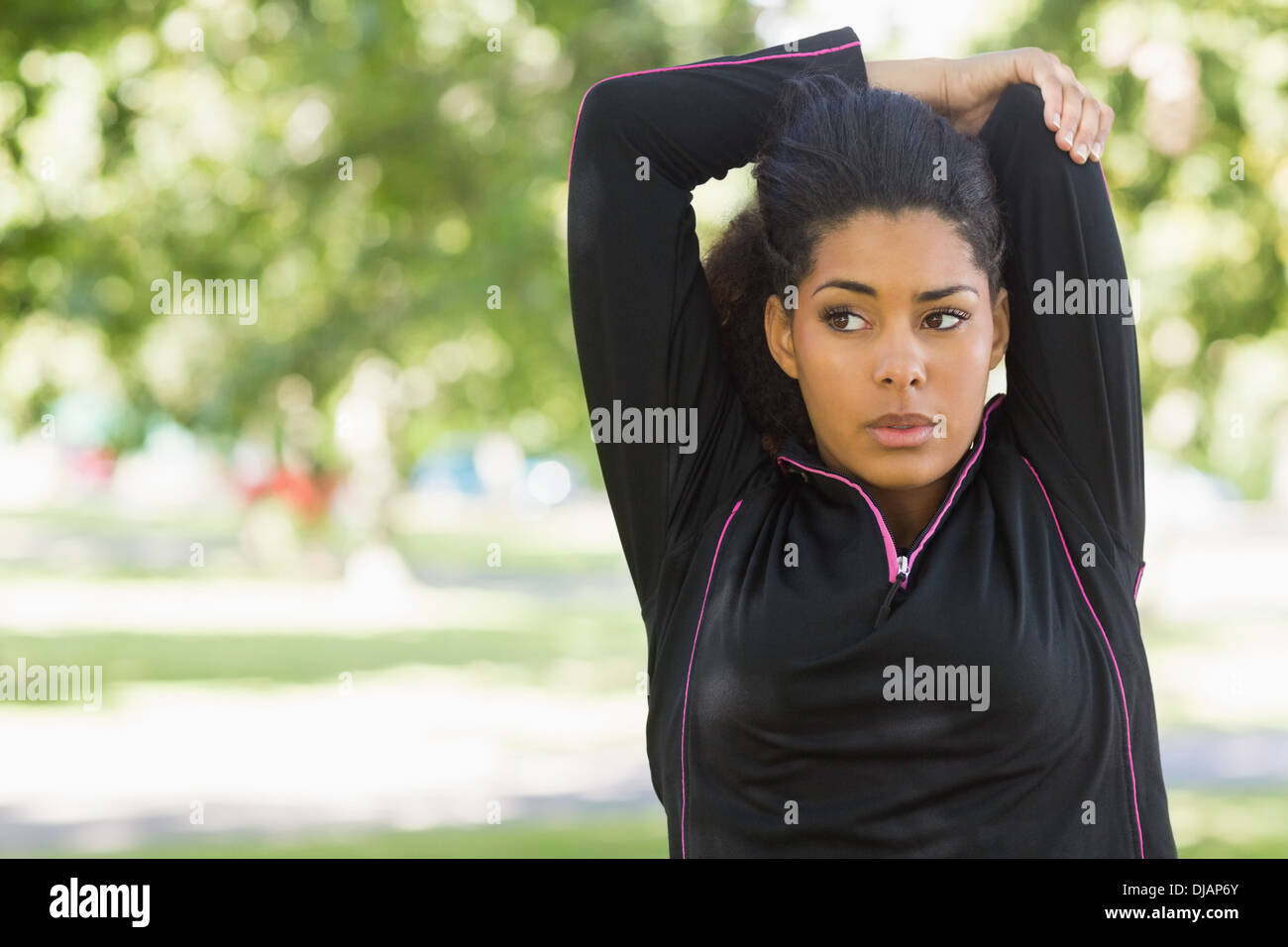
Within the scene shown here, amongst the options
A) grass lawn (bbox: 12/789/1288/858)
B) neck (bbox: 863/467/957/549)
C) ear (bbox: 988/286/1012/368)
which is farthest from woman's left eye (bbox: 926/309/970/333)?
grass lawn (bbox: 12/789/1288/858)

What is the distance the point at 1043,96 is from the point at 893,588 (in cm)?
72

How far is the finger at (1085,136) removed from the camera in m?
1.96

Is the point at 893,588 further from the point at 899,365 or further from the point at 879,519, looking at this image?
the point at 899,365

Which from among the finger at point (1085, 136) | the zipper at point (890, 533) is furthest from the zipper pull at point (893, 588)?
the finger at point (1085, 136)

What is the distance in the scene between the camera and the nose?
74.1 inches

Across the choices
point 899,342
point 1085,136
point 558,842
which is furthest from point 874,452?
point 558,842

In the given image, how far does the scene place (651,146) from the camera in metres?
2.09

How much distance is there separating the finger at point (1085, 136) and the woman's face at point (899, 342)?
0.67 feet

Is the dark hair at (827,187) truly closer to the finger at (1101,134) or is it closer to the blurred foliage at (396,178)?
the finger at (1101,134)

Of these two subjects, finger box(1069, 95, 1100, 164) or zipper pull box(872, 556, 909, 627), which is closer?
zipper pull box(872, 556, 909, 627)

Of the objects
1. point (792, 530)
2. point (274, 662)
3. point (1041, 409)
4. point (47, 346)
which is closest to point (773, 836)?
point (792, 530)

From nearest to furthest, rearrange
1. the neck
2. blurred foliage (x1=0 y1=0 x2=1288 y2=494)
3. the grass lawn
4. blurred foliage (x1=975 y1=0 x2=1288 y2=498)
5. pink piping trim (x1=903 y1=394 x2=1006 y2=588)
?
pink piping trim (x1=903 y1=394 x2=1006 y2=588) → the neck → blurred foliage (x1=975 y1=0 x2=1288 y2=498) → blurred foliage (x1=0 y1=0 x2=1288 y2=494) → the grass lawn

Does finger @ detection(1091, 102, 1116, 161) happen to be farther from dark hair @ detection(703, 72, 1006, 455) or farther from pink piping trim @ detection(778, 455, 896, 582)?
pink piping trim @ detection(778, 455, 896, 582)
